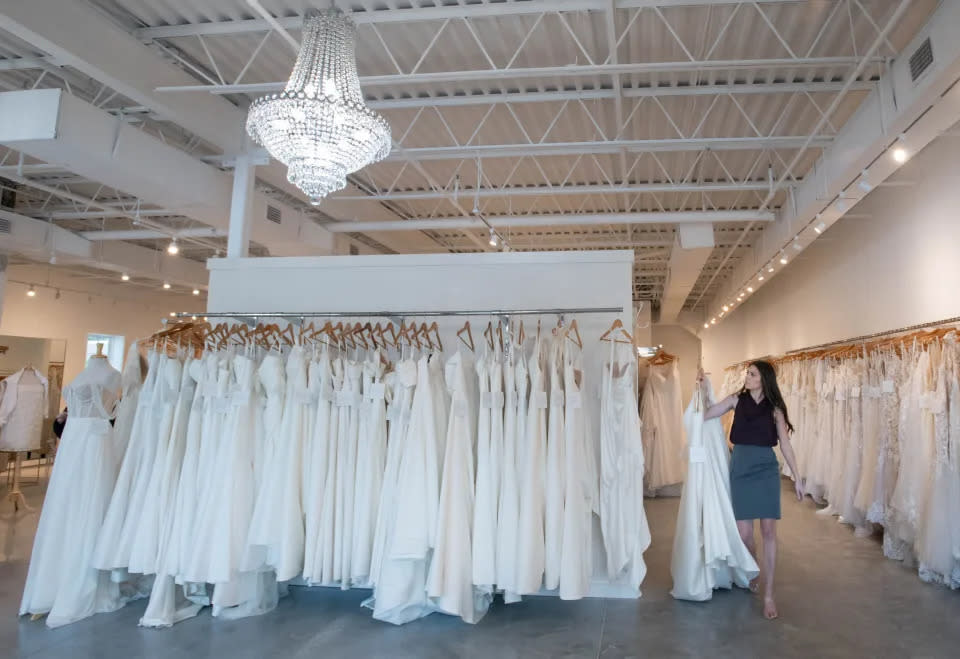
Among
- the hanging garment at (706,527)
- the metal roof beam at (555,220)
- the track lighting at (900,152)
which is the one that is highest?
the metal roof beam at (555,220)

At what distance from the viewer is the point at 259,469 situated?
3.48 metres

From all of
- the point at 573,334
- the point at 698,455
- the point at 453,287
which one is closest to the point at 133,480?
the point at 453,287

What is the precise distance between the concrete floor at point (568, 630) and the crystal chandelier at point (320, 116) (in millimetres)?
2423

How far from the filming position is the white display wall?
153 inches

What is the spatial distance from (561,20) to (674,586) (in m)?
4.08

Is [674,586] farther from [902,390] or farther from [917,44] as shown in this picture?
[917,44]

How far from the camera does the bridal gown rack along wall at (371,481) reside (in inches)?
126

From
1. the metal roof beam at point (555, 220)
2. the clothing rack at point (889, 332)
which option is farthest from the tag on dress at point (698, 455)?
the metal roof beam at point (555, 220)

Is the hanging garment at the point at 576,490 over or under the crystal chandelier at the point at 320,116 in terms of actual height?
under

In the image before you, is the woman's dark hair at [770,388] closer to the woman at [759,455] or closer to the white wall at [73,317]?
the woman at [759,455]

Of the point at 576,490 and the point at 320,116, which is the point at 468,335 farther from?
the point at 320,116

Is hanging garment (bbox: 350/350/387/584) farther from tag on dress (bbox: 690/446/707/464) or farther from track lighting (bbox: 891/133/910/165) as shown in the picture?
track lighting (bbox: 891/133/910/165)

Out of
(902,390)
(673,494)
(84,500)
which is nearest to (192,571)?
(84,500)

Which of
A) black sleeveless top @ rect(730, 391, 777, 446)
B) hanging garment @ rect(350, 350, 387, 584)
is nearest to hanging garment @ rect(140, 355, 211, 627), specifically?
hanging garment @ rect(350, 350, 387, 584)
